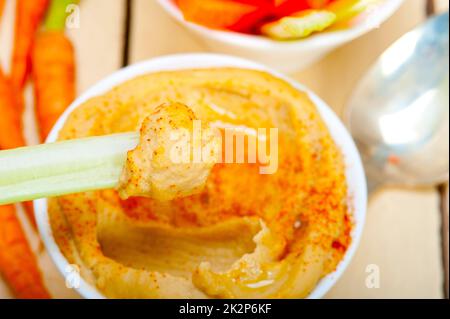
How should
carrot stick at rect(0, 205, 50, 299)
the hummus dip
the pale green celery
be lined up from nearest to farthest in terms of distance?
the pale green celery, the hummus dip, carrot stick at rect(0, 205, 50, 299)

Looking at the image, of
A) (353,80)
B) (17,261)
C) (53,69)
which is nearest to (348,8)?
(353,80)

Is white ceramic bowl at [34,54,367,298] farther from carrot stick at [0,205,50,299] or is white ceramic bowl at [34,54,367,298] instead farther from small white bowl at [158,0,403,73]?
carrot stick at [0,205,50,299]

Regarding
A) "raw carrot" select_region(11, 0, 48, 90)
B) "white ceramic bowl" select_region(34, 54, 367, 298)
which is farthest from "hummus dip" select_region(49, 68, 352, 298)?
"raw carrot" select_region(11, 0, 48, 90)

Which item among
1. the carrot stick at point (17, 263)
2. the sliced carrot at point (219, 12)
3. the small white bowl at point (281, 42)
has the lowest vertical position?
the carrot stick at point (17, 263)

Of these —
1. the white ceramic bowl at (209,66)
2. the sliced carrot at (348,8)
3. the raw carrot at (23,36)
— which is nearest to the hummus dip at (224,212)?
the white ceramic bowl at (209,66)

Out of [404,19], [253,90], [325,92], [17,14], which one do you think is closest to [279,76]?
[253,90]

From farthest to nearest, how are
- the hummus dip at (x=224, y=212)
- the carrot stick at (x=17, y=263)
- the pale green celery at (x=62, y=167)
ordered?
the carrot stick at (x=17, y=263), the hummus dip at (x=224, y=212), the pale green celery at (x=62, y=167)

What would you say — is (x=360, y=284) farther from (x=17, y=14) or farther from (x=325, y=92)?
(x=17, y=14)

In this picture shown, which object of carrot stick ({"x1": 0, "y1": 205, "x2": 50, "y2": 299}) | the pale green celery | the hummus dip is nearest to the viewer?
the pale green celery

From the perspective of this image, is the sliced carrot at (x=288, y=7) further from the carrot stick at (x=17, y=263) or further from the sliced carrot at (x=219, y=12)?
the carrot stick at (x=17, y=263)
